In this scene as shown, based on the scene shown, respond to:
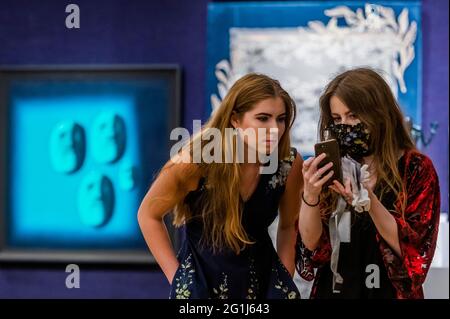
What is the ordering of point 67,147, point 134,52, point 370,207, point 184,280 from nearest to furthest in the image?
point 370,207, point 184,280, point 67,147, point 134,52

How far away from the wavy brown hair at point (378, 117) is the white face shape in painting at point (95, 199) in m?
0.97

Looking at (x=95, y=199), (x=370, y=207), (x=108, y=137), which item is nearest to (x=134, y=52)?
(x=108, y=137)

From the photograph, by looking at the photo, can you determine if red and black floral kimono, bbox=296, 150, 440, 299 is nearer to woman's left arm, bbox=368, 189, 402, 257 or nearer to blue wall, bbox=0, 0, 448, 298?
woman's left arm, bbox=368, 189, 402, 257

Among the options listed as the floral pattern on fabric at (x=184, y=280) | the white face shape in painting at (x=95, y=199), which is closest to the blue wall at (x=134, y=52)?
the white face shape in painting at (x=95, y=199)

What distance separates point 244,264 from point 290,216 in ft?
0.39

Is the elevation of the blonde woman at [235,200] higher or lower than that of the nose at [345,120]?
lower

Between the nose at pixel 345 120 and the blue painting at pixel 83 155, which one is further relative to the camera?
the blue painting at pixel 83 155

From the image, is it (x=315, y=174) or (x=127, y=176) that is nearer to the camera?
(x=315, y=174)

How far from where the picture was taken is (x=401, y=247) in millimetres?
965

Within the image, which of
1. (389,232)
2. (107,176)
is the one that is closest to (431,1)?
(107,176)

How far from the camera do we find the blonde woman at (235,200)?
1.03m

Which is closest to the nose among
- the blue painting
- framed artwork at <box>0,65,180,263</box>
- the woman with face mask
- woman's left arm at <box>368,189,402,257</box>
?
the woman with face mask

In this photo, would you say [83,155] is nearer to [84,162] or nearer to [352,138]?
[84,162]

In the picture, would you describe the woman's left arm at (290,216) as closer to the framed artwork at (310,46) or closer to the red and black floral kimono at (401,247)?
the red and black floral kimono at (401,247)
